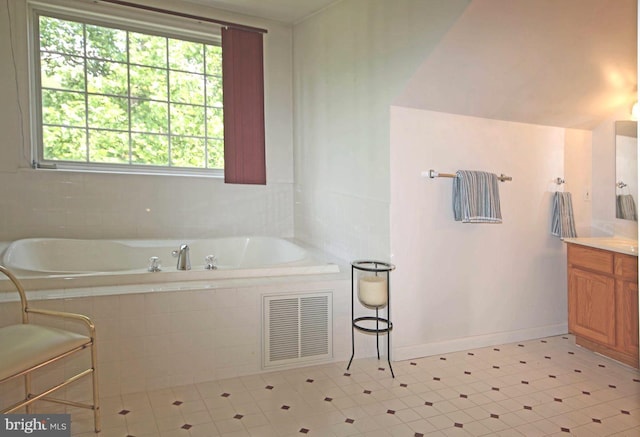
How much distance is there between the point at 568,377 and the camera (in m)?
2.76

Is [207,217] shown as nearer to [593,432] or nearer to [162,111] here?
[162,111]

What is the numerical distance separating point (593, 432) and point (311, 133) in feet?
9.43

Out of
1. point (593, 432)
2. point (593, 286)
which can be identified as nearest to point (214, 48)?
point (593, 286)

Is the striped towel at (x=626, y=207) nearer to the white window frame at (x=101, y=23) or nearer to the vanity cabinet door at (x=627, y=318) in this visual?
the vanity cabinet door at (x=627, y=318)

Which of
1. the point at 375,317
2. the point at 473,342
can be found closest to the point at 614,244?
the point at 473,342

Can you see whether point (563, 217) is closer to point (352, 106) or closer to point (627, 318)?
point (627, 318)

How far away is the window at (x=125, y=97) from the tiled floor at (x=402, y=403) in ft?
7.20

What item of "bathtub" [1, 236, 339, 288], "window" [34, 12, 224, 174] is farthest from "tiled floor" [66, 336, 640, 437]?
"window" [34, 12, 224, 174]

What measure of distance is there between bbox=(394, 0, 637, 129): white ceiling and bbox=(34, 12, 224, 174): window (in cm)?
206

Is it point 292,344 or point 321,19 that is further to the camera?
point 321,19

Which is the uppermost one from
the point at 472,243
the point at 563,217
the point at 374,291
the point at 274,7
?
the point at 274,7

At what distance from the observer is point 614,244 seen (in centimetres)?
304

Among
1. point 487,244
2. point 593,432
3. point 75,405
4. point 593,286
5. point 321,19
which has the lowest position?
point 593,432

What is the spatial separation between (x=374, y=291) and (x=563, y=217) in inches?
68.7
